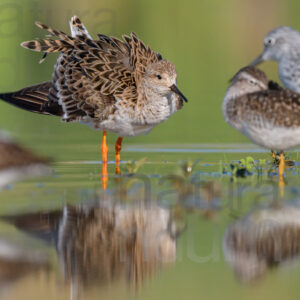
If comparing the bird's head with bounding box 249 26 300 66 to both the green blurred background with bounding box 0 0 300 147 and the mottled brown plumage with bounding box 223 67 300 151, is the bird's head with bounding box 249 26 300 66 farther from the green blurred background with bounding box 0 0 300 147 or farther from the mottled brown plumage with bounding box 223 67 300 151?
the green blurred background with bounding box 0 0 300 147

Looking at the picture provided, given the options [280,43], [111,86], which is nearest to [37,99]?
[111,86]

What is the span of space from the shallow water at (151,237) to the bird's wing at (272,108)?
688 mm

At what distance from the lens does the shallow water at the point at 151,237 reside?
537 centimetres

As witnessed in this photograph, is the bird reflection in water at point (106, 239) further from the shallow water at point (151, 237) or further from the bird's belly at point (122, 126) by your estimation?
the bird's belly at point (122, 126)

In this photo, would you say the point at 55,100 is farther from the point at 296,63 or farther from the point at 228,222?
the point at 228,222

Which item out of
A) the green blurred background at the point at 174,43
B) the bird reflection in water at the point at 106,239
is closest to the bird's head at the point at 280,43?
the green blurred background at the point at 174,43

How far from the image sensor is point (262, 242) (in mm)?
6234

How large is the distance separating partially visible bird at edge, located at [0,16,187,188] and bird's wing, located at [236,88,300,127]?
1.42 meters

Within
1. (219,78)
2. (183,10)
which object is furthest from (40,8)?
(183,10)

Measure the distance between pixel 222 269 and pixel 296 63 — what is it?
5.48 m

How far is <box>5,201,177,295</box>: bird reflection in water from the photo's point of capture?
18.4ft

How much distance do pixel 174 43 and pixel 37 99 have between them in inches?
826

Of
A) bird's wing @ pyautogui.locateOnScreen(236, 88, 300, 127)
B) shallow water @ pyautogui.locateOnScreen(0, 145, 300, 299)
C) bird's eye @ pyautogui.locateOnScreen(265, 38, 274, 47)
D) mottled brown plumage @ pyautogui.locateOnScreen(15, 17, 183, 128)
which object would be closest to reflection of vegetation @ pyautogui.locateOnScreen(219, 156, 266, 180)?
shallow water @ pyautogui.locateOnScreen(0, 145, 300, 299)

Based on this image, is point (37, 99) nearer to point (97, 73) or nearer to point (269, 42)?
point (97, 73)
